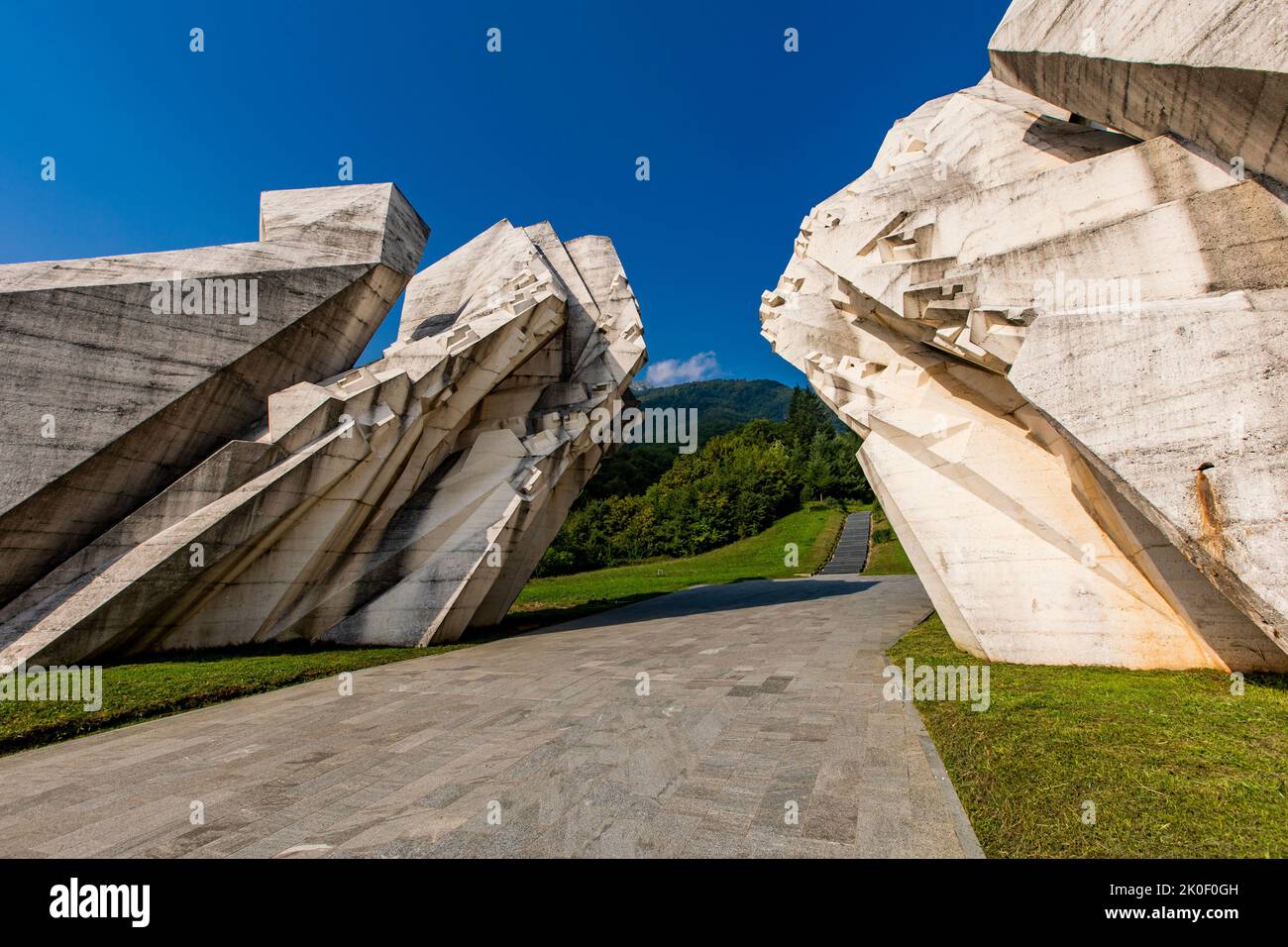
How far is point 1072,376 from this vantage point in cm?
675

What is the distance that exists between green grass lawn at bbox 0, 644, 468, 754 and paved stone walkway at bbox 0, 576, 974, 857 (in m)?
0.42

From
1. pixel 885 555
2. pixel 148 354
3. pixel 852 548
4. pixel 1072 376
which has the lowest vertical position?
pixel 885 555

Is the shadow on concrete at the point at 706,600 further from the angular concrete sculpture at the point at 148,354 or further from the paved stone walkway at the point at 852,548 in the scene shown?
the paved stone walkway at the point at 852,548

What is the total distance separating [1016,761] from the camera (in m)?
5.04

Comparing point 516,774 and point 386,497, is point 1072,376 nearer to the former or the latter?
point 516,774

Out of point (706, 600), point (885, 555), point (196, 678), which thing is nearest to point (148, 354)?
point (196, 678)

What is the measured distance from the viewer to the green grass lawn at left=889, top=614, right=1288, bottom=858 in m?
3.69

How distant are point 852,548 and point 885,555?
509cm

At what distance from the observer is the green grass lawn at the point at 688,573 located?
23.5 metres
